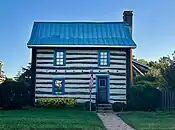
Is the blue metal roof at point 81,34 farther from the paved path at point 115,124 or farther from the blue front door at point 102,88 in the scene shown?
the paved path at point 115,124

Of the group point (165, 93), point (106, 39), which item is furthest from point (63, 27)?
point (165, 93)

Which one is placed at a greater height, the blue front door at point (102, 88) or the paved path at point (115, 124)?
the blue front door at point (102, 88)

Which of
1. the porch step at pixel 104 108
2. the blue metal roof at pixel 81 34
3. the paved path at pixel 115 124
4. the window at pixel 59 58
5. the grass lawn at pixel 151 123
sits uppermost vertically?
the blue metal roof at pixel 81 34

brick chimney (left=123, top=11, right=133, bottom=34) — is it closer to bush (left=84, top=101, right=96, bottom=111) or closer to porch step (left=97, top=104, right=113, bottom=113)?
porch step (left=97, top=104, right=113, bottom=113)

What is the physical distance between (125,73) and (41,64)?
24.6 feet

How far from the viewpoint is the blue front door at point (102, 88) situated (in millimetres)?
31516

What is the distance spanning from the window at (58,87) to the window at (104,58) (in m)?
3.73

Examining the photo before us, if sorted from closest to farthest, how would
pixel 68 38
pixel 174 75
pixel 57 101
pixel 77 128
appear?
1. pixel 77 128
2. pixel 174 75
3. pixel 57 101
4. pixel 68 38

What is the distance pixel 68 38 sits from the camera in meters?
32.5

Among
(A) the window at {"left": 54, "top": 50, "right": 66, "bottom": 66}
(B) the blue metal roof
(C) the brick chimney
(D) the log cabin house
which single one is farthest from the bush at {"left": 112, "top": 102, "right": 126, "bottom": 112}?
(C) the brick chimney

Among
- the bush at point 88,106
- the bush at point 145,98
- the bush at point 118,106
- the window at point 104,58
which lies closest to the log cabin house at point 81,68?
the window at point 104,58

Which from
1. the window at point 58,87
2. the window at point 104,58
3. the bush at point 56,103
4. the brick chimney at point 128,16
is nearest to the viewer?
the bush at point 56,103

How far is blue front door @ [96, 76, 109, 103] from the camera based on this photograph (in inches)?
1241

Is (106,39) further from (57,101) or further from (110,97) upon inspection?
(57,101)
